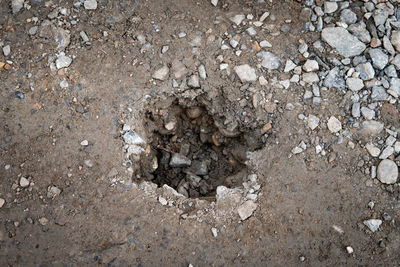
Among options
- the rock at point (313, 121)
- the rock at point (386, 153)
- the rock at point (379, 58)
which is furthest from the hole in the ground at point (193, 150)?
the rock at point (379, 58)

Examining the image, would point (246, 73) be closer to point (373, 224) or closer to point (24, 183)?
point (373, 224)

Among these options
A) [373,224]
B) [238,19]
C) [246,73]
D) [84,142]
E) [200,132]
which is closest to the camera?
[373,224]

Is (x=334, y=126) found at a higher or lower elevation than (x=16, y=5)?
lower

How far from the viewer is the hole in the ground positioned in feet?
9.86

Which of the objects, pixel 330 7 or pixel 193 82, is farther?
pixel 330 7

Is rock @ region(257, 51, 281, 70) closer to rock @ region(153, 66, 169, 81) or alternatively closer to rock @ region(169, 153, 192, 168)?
rock @ region(153, 66, 169, 81)

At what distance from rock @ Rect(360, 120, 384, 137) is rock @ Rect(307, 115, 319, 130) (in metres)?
0.33

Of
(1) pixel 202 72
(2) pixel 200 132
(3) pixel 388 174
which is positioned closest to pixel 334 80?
(3) pixel 388 174

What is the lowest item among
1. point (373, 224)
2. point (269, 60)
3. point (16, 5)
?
point (373, 224)

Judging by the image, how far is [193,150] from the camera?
325cm

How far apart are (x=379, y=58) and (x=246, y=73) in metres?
1.01

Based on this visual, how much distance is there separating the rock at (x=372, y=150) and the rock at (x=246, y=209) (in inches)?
36.4

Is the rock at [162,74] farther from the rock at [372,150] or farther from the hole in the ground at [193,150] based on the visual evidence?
the rock at [372,150]

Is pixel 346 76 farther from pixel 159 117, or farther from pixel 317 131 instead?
pixel 159 117
